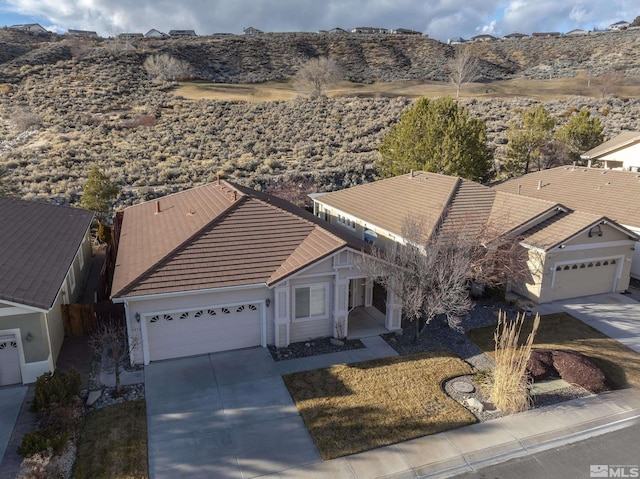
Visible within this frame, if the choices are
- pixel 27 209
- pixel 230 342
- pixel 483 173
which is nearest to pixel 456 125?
pixel 483 173

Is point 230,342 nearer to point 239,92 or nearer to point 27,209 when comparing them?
point 27,209

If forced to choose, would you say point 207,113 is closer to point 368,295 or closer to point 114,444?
point 368,295

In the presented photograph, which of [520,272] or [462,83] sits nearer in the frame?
[520,272]

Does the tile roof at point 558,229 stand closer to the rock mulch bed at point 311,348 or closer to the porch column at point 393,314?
the porch column at point 393,314

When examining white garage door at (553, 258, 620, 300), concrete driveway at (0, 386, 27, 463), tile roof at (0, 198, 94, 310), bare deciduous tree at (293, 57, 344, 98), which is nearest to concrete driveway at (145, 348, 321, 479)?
concrete driveway at (0, 386, 27, 463)

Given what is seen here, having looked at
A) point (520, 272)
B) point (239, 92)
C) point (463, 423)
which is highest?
point (239, 92)

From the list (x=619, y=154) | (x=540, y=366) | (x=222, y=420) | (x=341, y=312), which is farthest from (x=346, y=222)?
(x=619, y=154)
